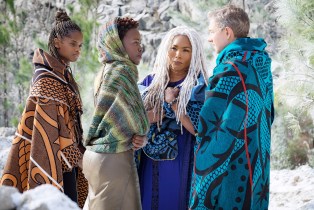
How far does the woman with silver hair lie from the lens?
3027 mm

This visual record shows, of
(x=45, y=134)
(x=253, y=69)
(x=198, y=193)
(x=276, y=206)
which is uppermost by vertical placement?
(x=253, y=69)

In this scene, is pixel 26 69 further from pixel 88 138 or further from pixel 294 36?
pixel 88 138

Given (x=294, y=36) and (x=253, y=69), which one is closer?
(x=253, y=69)

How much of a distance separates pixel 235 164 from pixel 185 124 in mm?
534

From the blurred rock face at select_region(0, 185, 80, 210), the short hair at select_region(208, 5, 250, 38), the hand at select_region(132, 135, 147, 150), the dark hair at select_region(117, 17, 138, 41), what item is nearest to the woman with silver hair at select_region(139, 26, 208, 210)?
the hand at select_region(132, 135, 147, 150)

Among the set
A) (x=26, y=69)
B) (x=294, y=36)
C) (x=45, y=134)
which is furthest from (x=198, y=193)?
(x=26, y=69)

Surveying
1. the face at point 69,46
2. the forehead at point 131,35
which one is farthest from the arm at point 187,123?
the face at point 69,46

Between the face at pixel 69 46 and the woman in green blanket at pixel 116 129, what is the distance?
11.2 inches

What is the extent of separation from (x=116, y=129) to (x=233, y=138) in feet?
1.91

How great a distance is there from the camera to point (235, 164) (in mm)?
2490

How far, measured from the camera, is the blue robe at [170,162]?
303cm

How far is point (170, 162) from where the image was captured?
3061 mm

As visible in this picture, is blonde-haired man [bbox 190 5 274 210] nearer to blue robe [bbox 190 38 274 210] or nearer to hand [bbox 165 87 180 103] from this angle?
blue robe [bbox 190 38 274 210]

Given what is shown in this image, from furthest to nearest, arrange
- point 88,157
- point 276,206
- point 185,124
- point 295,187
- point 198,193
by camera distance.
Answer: point 295,187 < point 276,206 < point 185,124 < point 88,157 < point 198,193
